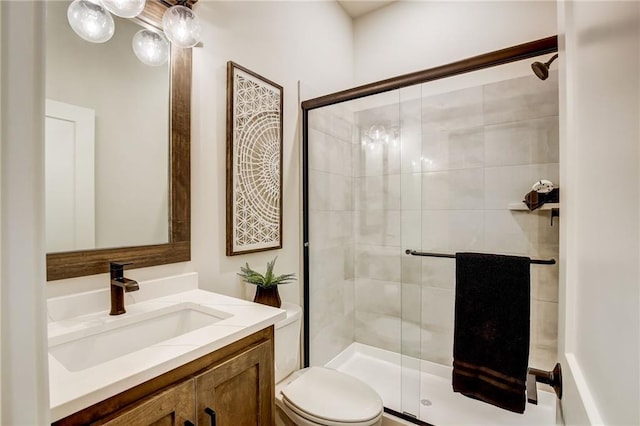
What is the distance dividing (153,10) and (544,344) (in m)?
2.55

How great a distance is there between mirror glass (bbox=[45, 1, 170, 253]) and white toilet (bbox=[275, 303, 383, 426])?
71 cm

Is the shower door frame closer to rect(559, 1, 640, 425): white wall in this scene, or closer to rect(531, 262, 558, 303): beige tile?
rect(559, 1, 640, 425): white wall

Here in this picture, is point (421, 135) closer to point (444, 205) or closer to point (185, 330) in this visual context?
point (444, 205)

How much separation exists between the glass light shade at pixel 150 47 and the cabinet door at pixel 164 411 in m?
1.15

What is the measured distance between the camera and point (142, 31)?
1.19 m

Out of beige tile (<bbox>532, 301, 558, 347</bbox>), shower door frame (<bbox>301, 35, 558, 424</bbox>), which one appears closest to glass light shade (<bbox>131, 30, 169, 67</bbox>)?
shower door frame (<bbox>301, 35, 558, 424</bbox>)

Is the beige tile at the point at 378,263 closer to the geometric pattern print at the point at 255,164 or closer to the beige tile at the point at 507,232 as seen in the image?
the beige tile at the point at 507,232

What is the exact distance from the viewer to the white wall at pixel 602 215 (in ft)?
1.02

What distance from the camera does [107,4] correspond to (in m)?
1.02

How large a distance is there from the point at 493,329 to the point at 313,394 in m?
0.87

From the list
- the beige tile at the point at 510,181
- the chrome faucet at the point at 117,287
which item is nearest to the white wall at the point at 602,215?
the chrome faucet at the point at 117,287

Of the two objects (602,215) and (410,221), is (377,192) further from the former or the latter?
(602,215)

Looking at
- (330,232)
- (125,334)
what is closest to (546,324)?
(330,232)

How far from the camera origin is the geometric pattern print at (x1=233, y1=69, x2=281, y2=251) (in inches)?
59.9
